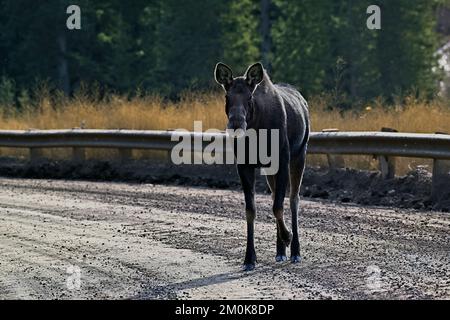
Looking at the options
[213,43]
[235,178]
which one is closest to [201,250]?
[235,178]

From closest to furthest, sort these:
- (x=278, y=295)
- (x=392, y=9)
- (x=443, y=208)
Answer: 1. (x=278, y=295)
2. (x=443, y=208)
3. (x=392, y=9)

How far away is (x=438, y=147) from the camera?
14672 millimetres

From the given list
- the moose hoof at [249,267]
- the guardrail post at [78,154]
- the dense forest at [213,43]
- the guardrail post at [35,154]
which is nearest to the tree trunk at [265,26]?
the dense forest at [213,43]

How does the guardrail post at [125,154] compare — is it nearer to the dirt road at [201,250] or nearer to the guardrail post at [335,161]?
the dirt road at [201,250]

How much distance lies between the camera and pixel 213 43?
4438cm

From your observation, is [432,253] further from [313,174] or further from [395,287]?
[313,174]

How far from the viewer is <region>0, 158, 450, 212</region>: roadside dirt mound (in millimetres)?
15055

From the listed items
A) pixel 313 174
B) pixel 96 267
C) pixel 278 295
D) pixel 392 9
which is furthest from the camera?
pixel 392 9

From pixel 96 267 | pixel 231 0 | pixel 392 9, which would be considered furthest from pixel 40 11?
pixel 96 267

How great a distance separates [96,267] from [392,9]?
33972mm

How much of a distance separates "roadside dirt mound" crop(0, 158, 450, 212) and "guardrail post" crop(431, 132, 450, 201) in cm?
10

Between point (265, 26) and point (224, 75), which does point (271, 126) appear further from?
point (265, 26)

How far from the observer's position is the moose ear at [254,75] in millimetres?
10031

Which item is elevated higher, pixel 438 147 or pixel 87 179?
pixel 438 147
